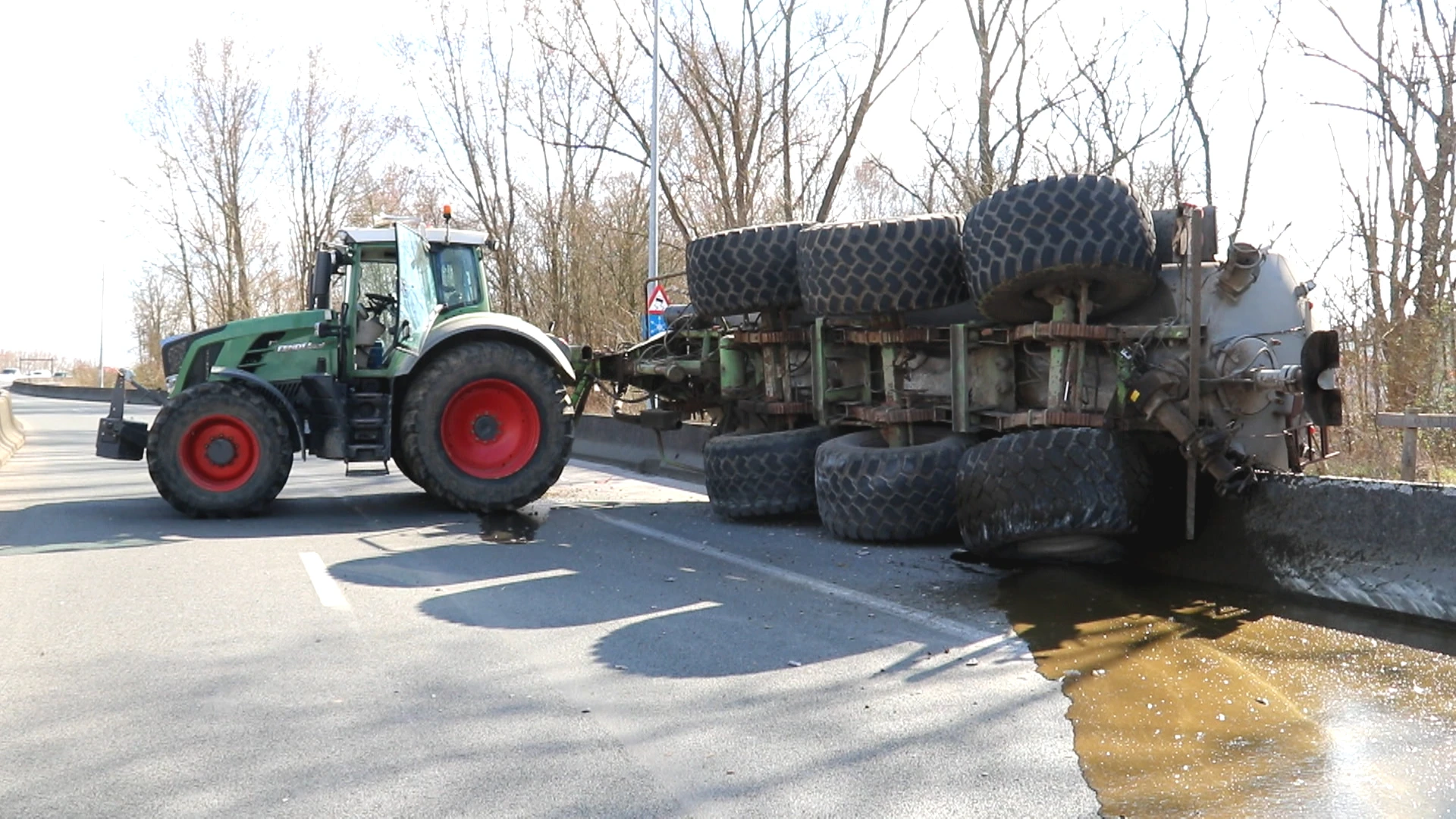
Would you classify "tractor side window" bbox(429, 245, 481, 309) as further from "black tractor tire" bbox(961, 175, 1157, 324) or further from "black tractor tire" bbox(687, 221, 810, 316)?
"black tractor tire" bbox(961, 175, 1157, 324)


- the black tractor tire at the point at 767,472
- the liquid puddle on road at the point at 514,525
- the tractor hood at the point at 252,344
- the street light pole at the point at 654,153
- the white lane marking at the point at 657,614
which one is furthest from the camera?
the street light pole at the point at 654,153

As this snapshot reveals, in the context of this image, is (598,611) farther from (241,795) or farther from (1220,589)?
(1220,589)

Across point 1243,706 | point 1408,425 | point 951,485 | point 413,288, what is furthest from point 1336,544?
point 413,288

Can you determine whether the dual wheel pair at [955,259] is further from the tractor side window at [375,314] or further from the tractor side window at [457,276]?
the tractor side window at [375,314]

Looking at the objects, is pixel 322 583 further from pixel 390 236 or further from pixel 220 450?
pixel 390 236

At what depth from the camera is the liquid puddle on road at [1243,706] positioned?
381cm

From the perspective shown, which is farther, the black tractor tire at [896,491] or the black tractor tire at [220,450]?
the black tractor tire at [220,450]

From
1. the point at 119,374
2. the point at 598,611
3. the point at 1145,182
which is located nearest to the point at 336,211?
the point at 1145,182

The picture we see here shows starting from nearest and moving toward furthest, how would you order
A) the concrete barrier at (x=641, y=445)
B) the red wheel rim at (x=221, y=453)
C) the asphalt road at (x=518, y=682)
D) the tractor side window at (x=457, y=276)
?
1. the asphalt road at (x=518, y=682)
2. the red wheel rim at (x=221, y=453)
3. the tractor side window at (x=457, y=276)
4. the concrete barrier at (x=641, y=445)

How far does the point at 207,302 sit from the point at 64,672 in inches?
1744

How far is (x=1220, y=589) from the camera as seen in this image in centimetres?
684

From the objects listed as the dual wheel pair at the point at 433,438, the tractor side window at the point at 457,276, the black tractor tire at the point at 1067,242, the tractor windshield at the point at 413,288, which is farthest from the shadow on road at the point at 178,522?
the black tractor tire at the point at 1067,242

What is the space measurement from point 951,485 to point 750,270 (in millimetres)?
2713

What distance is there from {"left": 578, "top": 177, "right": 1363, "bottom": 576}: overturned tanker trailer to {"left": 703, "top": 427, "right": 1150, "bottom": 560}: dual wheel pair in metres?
0.01
